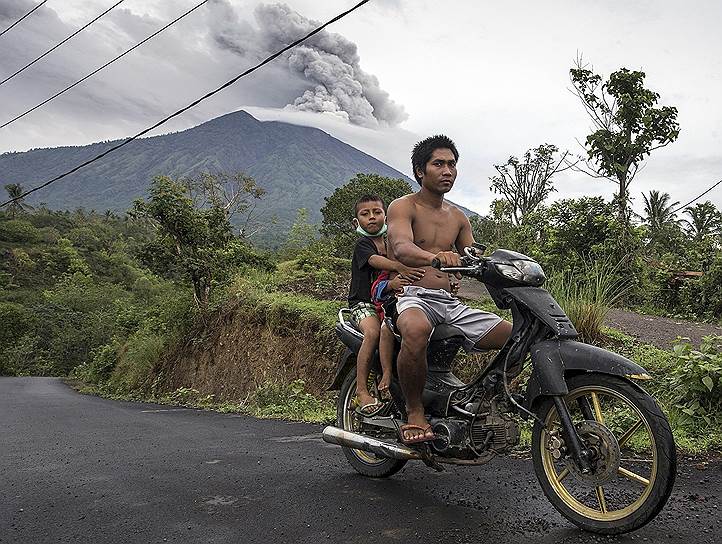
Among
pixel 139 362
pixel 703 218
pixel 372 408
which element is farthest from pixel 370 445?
pixel 703 218

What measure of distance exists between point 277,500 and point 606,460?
1.68 m

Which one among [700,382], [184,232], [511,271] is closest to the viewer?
[511,271]

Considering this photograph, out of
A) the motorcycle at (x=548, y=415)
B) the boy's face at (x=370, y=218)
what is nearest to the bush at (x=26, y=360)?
the boy's face at (x=370, y=218)

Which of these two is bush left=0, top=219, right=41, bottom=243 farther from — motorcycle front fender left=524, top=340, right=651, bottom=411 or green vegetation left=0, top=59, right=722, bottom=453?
motorcycle front fender left=524, top=340, right=651, bottom=411

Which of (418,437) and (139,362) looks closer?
(418,437)

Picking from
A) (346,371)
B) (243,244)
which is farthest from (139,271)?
(346,371)

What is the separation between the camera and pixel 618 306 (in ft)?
38.9

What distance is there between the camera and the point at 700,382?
448cm

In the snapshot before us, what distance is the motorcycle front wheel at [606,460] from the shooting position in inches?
93.8

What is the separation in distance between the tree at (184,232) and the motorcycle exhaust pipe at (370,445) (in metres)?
9.41

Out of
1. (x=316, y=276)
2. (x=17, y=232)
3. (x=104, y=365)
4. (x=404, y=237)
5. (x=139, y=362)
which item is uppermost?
(x=17, y=232)

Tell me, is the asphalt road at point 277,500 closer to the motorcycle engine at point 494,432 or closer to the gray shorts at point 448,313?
the motorcycle engine at point 494,432

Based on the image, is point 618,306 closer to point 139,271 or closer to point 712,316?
point 712,316

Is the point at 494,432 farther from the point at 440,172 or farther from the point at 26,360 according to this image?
the point at 26,360
